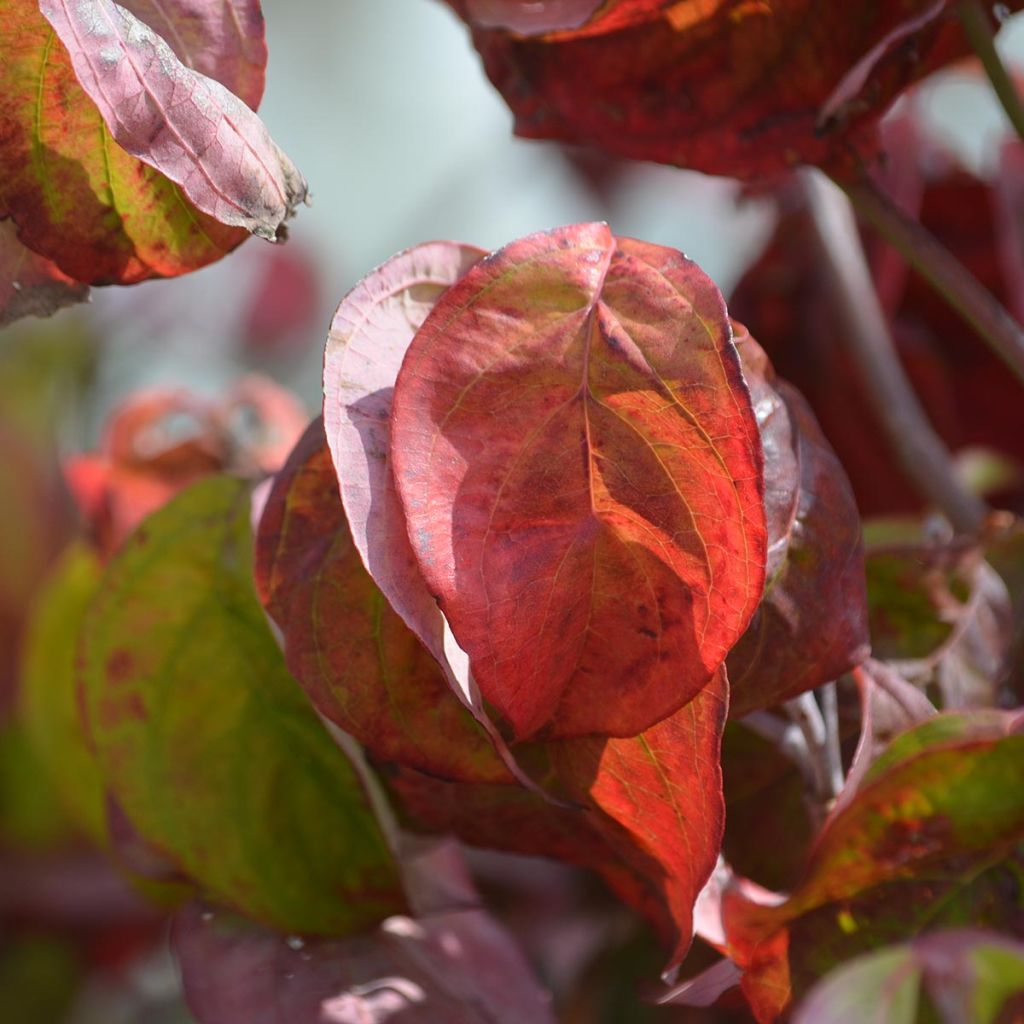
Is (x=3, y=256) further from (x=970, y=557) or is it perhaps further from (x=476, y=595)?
(x=970, y=557)

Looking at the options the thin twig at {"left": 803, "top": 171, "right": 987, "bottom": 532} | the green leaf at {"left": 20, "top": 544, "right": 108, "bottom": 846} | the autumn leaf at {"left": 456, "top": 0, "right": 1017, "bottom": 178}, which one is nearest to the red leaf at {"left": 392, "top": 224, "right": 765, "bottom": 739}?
the autumn leaf at {"left": 456, "top": 0, "right": 1017, "bottom": 178}

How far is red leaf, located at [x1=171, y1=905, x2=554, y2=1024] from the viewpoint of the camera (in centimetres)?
37

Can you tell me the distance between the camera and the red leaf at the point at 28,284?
333 millimetres

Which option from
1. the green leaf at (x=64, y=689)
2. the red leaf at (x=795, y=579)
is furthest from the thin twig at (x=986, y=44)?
the green leaf at (x=64, y=689)

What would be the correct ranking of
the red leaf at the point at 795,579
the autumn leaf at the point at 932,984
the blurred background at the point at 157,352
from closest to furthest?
1. the autumn leaf at the point at 932,984
2. the red leaf at the point at 795,579
3. the blurred background at the point at 157,352

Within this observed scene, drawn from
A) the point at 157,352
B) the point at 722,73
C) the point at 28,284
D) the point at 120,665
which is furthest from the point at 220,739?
the point at 157,352

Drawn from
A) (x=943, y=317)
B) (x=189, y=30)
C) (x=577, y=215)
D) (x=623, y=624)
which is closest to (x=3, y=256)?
(x=189, y=30)

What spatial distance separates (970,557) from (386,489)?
231 mm

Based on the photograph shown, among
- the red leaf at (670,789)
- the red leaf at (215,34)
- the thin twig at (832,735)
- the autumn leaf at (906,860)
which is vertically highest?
the red leaf at (215,34)

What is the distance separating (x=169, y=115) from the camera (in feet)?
0.95

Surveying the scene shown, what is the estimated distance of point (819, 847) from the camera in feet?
1.02

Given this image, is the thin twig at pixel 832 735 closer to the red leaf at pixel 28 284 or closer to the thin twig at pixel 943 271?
the thin twig at pixel 943 271

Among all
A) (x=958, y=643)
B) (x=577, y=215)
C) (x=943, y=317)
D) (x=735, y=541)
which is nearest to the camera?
(x=735, y=541)

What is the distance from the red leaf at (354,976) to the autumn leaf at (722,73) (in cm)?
27
